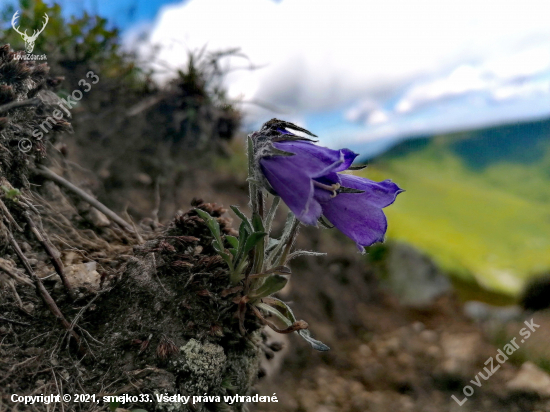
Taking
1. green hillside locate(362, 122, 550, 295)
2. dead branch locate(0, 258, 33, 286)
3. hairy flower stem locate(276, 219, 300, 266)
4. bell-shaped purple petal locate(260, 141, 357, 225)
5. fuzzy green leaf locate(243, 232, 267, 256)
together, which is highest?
bell-shaped purple petal locate(260, 141, 357, 225)

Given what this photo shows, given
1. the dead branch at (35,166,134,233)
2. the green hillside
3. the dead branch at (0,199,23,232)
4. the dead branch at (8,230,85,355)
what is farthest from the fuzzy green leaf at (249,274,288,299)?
the green hillside

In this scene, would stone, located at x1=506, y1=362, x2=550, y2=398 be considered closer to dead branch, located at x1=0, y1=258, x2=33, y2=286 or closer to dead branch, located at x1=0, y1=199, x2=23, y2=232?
dead branch, located at x1=0, y1=258, x2=33, y2=286

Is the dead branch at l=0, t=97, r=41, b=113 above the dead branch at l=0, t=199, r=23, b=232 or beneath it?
above

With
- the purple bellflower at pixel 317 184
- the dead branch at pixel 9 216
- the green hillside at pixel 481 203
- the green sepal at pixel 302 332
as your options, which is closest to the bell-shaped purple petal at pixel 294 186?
the purple bellflower at pixel 317 184

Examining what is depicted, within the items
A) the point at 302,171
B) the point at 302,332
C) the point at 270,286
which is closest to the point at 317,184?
the point at 302,171

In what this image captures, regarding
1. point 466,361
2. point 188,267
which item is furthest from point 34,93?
point 466,361

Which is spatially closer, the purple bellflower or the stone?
the purple bellflower

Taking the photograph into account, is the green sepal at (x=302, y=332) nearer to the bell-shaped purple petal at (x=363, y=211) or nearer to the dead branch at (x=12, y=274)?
the bell-shaped purple petal at (x=363, y=211)
